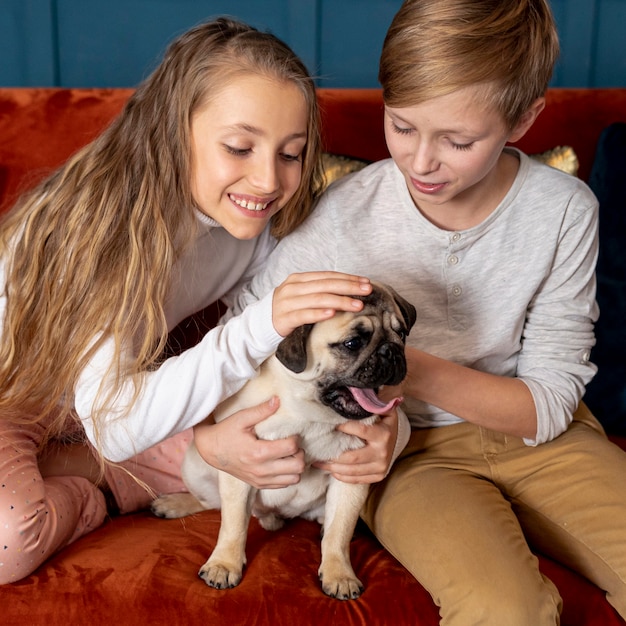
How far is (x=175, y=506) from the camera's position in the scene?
164 cm

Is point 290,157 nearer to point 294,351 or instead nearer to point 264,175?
point 264,175

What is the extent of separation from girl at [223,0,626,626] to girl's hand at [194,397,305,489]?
0.32ft

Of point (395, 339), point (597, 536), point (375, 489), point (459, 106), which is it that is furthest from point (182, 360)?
point (597, 536)

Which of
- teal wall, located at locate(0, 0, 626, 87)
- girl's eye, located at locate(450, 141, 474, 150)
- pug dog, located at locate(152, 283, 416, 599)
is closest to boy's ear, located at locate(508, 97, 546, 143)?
girl's eye, located at locate(450, 141, 474, 150)

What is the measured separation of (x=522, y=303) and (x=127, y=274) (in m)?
0.73

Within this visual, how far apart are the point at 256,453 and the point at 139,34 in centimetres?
156

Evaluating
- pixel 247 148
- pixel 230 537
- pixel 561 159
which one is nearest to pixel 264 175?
pixel 247 148

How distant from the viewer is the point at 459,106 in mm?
1350

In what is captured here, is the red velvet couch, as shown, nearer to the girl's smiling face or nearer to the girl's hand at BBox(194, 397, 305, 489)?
the girl's hand at BBox(194, 397, 305, 489)

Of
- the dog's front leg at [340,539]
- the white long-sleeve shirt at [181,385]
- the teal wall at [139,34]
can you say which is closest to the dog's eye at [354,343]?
the white long-sleeve shirt at [181,385]

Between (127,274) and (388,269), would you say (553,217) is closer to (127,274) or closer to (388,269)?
(388,269)

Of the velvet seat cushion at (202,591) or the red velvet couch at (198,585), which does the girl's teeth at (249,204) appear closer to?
the red velvet couch at (198,585)

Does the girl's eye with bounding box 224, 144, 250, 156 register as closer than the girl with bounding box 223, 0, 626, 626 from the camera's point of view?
No

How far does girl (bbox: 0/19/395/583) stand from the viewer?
1.38 metres
